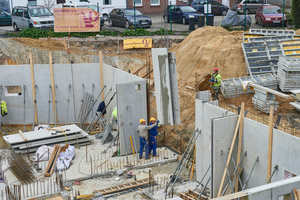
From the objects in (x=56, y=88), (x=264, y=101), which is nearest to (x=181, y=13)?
(x=56, y=88)

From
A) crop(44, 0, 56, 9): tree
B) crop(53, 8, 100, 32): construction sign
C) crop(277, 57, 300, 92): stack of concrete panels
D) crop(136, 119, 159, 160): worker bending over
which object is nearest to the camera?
crop(136, 119, 159, 160): worker bending over

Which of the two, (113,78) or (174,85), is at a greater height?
(174,85)

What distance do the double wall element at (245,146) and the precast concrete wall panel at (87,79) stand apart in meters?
7.39

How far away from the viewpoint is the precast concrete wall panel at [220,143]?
982 centimetres

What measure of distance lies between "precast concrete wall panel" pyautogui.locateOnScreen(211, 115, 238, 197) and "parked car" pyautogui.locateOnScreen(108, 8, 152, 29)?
54.4 ft

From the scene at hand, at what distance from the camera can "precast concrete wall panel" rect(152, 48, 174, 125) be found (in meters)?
10.6

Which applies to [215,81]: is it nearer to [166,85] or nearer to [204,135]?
[204,135]

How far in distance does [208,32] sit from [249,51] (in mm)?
4432

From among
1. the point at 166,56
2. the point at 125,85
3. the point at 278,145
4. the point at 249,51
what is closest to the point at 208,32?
the point at 249,51

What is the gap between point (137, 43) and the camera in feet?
76.1

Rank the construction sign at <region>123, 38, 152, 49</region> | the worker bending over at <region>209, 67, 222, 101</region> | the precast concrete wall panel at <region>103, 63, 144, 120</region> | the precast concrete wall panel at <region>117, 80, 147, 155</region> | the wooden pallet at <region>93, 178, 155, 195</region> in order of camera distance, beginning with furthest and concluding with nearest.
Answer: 1. the construction sign at <region>123, 38, 152, 49</region>
2. the precast concrete wall panel at <region>103, 63, 144, 120</region>
3. the worker bending over at <region>209, 67, 222, 101</region>
4. the precast concrete wall panel at <region>117, 80, 147, 155</region>
5. the wooden pallet at <region>93, 178, 155, 195</region>

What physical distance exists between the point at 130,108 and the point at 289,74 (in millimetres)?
6483

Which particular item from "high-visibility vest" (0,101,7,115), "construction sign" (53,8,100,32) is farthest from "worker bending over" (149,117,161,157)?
"construction sign" (53,8,100,32)

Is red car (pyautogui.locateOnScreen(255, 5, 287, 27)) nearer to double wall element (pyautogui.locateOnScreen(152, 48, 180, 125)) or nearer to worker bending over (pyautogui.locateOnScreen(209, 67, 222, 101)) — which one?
worker bending over (pyautogui.locateOnScreen(209, 67, 222, 101))
